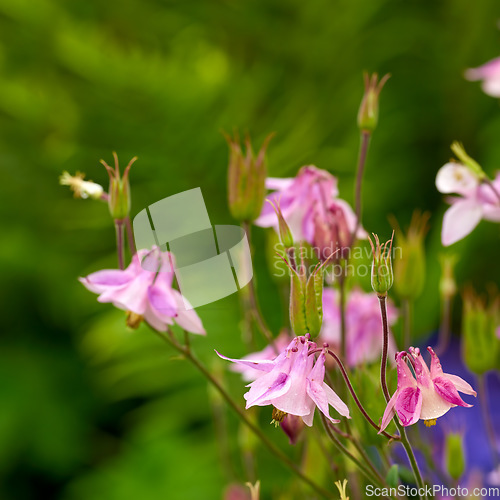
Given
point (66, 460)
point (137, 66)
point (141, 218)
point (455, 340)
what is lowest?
point (66, 460)

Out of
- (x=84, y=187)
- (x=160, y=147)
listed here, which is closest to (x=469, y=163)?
(x=84, y=187)

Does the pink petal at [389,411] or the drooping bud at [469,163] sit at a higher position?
the drooping bud at [469,163]

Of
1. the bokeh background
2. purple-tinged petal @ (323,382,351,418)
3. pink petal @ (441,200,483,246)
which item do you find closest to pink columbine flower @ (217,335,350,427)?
purple-tinged petal @ (323,382,351,418)

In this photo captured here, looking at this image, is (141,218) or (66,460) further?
(66,460)

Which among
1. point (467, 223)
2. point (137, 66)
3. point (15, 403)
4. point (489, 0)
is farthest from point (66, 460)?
point (489, 0)

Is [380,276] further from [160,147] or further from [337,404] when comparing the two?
[160,147]

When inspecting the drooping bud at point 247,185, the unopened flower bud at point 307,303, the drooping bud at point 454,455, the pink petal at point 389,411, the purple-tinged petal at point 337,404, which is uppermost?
the drooping bud at point 247,185

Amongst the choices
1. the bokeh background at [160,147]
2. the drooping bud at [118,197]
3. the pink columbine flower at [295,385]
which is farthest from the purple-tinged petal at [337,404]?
the bokeh background at [160,147]

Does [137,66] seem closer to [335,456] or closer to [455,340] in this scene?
[455,340]

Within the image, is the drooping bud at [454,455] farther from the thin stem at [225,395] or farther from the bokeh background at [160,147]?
the bokeh background at [160,147]
